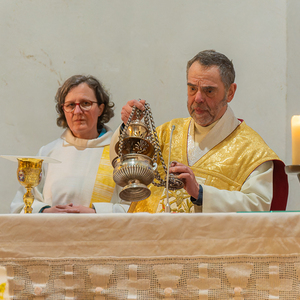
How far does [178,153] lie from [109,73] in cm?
162

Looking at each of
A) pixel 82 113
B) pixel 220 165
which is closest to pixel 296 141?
pixel 220 165

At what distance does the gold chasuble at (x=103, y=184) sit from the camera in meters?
3.18

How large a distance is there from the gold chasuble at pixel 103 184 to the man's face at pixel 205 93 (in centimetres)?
83

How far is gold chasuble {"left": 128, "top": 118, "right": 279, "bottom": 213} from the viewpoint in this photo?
2.57 metres

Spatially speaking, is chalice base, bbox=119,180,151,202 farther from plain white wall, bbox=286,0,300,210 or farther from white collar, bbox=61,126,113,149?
plain white wall, bbox=286,0,300,210

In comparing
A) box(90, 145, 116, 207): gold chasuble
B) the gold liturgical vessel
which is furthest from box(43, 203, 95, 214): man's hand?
the gold liturgical vessel

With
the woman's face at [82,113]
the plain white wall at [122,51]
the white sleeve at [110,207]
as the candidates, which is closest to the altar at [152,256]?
the white sleeve at [110,207]

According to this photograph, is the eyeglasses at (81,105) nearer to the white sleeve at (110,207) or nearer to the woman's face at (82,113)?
the woman's face at (82,113)

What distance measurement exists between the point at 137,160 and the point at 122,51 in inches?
101

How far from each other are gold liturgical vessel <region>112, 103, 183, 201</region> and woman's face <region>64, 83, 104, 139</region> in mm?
1269

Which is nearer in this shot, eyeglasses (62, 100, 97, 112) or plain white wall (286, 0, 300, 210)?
eyeglasses (62, 100, 97, 112)

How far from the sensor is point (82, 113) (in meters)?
3.35

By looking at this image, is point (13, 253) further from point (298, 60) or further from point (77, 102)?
point (298, 60)

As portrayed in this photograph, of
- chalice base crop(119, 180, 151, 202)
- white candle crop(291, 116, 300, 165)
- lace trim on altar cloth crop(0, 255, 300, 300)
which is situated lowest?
lace trim on altar cloth crop(0, 255, 300, 300)
